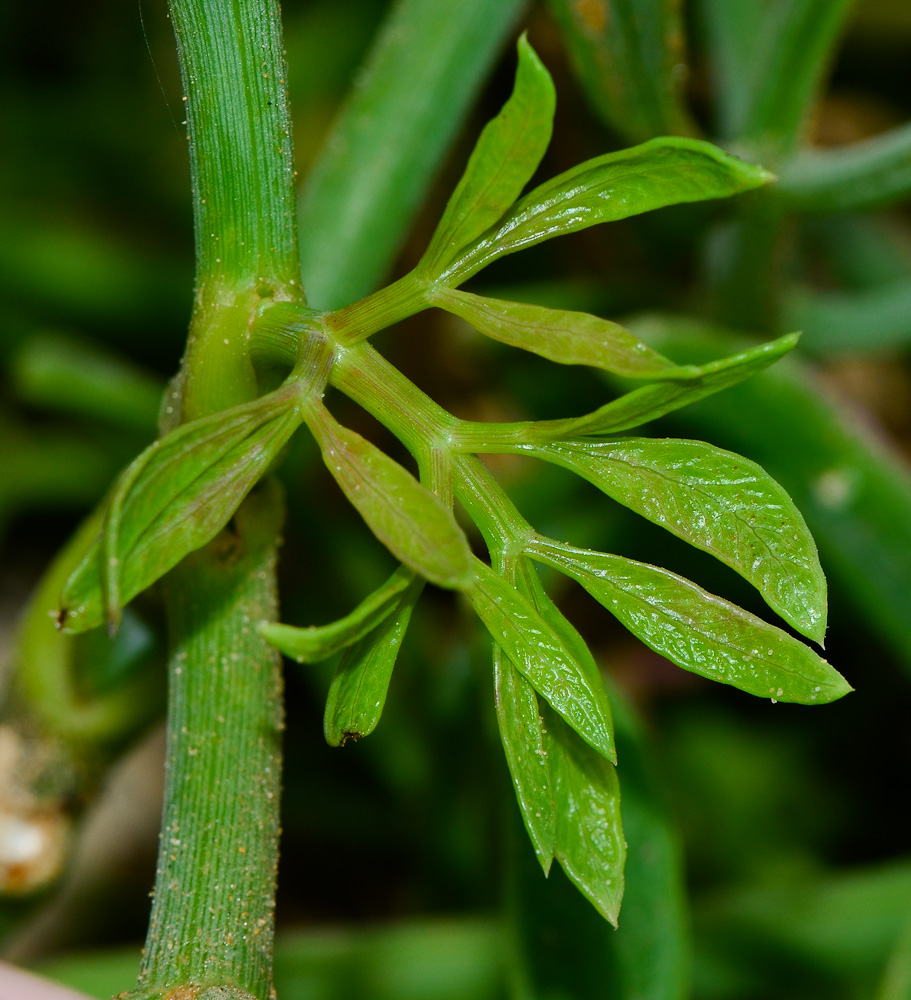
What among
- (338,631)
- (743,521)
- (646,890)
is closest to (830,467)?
(646,890)

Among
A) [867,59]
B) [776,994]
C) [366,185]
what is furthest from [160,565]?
[867,59]

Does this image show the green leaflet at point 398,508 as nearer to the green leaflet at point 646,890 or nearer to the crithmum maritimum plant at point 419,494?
the crithmum maritimum plant at point 419,494

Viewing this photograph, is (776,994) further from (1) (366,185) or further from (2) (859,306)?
(1) (366,185)

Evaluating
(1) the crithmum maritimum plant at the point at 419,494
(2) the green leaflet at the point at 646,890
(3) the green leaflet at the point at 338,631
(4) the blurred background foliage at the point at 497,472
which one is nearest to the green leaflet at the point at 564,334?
(1) the crithmum maritimum plant at the point at 419,494

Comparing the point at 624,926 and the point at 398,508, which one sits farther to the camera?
the point at 624,926

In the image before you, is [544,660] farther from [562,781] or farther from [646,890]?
[646,890]

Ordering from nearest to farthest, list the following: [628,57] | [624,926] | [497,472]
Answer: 1. [624,926]
2. [628,57]
3. [497,472]

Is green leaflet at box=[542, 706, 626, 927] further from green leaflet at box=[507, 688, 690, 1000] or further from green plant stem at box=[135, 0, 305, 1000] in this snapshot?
green leaflet at box=[507, 688, 690, 1000]

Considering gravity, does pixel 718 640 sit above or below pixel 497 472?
below

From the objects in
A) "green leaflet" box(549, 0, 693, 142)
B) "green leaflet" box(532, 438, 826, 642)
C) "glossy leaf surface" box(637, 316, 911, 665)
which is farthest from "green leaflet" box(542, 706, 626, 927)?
"green leaflet" box(549, 0, 693, 142)
